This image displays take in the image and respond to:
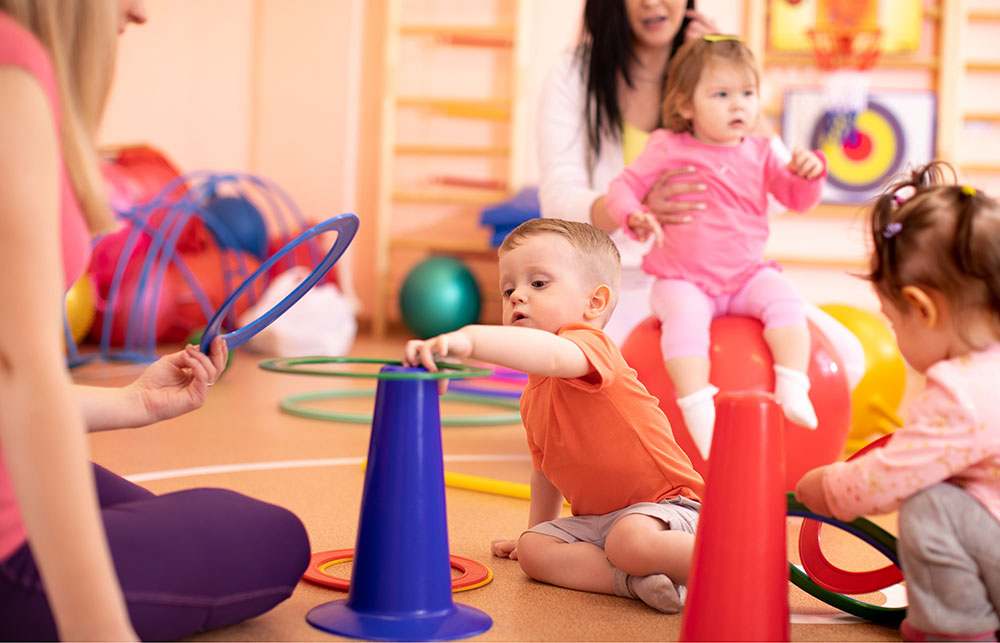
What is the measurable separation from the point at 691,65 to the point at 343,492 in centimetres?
97

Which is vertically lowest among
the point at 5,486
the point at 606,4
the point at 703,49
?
the point at 5,486

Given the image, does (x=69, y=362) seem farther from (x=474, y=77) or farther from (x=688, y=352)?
(x=474, y=77)

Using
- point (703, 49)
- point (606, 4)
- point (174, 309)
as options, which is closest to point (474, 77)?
point (174, 309)

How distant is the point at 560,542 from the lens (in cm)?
128

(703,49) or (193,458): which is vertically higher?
(703,49)

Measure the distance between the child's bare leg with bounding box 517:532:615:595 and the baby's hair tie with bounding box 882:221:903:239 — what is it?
499 millimetres

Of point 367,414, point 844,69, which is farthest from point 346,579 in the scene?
point 844,69

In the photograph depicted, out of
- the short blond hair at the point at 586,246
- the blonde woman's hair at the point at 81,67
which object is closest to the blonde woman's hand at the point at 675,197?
the short blond hair at the point at 586,246

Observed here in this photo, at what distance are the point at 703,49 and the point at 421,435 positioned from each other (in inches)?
43.4

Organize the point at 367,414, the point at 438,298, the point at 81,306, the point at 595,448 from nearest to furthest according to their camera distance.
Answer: the point at 595,448 → the point at 367,414 → the point at 81,306 → the point at 438,298

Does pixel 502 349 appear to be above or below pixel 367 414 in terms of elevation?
above

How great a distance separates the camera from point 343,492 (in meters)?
1.75

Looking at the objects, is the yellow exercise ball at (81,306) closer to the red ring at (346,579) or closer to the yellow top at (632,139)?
the yellow top at (632,139)

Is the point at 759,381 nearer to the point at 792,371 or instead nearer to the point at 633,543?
the point at 792,371
